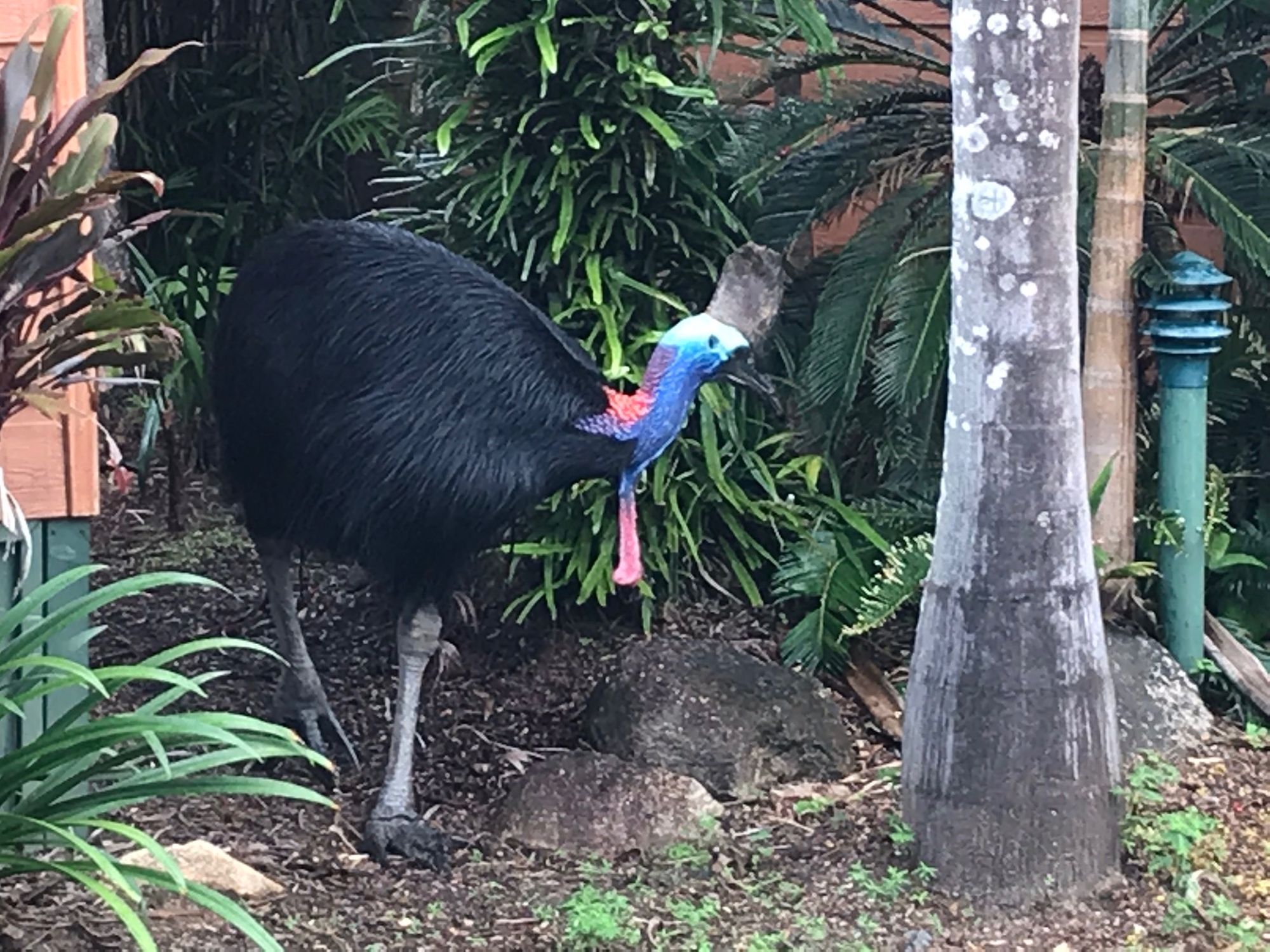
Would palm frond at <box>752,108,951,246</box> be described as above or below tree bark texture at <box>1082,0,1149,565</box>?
above

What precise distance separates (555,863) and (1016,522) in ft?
4.52

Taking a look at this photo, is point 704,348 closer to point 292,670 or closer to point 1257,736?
point 292,670

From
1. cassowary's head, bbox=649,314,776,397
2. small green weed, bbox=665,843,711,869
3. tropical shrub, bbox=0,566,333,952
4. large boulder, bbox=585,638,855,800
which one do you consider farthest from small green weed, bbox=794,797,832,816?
tropical shrub, bbox=0,566,333,952

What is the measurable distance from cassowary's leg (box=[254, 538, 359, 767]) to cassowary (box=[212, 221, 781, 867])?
0.27 m

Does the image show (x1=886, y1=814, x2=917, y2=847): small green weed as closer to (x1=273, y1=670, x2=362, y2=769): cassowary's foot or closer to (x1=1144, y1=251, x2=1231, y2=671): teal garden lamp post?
(x1=1144, y1=251, x2=1231, y2=671): teal garden lamp post

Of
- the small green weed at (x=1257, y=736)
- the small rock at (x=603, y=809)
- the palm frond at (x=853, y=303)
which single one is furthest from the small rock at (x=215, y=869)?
the small green weed at (x=1257, y=736)

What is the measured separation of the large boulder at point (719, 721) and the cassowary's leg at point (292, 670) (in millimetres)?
738

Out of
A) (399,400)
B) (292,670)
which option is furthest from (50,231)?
(292,670)

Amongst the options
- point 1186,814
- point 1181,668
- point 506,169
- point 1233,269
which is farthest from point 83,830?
point 1233,269

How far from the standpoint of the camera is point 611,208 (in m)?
5.02

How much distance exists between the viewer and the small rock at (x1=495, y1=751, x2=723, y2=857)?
13.4 ft

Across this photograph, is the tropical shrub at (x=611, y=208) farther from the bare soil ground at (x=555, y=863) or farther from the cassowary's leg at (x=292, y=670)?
the cassowary's leg at (x=292, y=670)

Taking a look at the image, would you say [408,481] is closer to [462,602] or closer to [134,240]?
[462,602]

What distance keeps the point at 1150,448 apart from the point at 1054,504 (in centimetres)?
164
